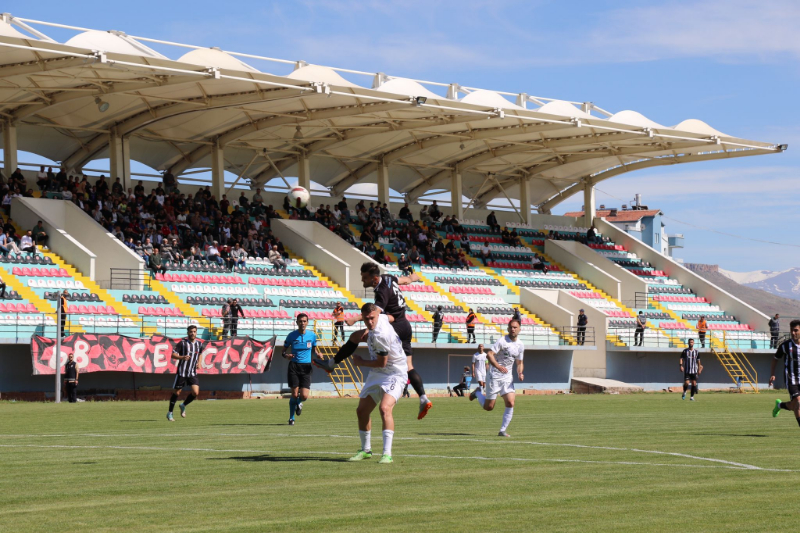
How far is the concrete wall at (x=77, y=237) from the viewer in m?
36.8

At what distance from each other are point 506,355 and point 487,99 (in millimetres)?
26236

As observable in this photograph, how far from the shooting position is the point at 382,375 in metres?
11.8

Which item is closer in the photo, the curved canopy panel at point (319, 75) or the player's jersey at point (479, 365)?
the player's jersey at point (479, 365)

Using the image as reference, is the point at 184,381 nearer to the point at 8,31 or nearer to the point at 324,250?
the point at 8,31

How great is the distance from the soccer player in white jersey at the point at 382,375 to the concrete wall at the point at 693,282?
145 feet

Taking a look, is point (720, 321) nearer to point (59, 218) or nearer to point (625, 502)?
point (59, 218)

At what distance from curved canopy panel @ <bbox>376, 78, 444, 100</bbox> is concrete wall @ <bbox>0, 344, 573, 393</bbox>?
934 centimetres

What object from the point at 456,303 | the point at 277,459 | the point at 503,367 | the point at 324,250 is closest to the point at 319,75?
the point at 324,250

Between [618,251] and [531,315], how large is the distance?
46.0 ft

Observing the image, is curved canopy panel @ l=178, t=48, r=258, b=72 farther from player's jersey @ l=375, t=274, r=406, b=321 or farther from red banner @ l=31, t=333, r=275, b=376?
player's jersey @ l=375, t=274, r=406, b=321

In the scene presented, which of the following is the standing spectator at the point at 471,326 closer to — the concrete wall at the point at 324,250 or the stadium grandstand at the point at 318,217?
the stadium grandstand at the point at 318,217

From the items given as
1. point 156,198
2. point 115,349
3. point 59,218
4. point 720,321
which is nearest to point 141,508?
point 115,349

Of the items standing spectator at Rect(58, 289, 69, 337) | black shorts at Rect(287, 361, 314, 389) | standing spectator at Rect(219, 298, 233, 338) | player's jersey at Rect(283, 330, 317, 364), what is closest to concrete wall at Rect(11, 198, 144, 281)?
standing spectator at Rect(219, 298, 233, 338)

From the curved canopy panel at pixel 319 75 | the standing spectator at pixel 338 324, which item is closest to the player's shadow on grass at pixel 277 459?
the standing spectator at pixel 338 324
